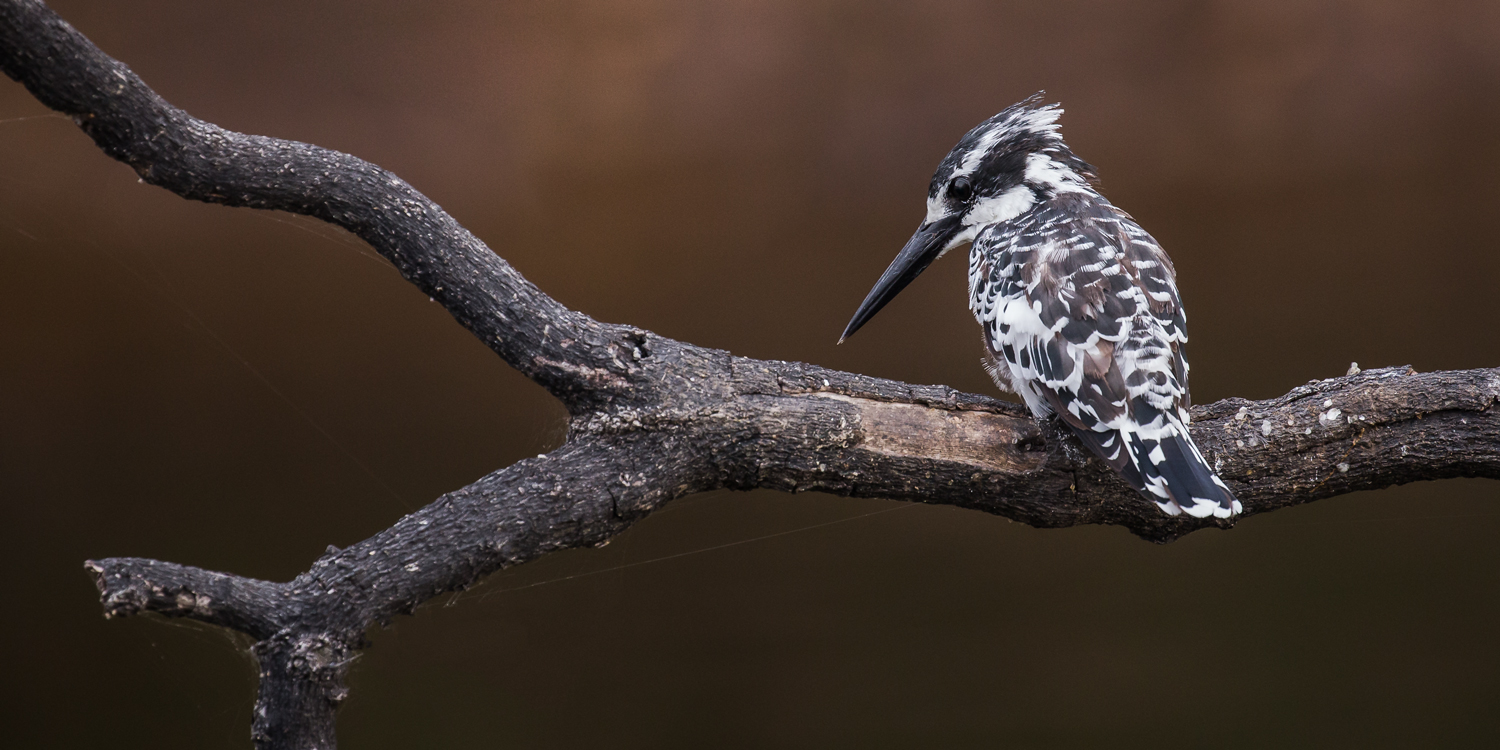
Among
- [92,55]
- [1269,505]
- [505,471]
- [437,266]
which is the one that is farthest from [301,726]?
[1269,505]

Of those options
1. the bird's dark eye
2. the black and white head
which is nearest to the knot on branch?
the black and white head

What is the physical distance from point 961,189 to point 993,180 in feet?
0.18

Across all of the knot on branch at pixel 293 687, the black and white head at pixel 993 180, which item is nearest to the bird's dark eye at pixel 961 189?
the black and white head at pixel 993 180

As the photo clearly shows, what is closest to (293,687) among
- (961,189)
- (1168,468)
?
(1168,468)

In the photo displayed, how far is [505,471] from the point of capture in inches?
46.9

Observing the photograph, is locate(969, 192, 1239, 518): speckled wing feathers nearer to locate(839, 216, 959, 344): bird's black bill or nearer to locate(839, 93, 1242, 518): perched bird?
locate(839, 93, 1242, 518): perched bird

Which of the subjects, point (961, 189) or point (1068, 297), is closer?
point (1068, 297)

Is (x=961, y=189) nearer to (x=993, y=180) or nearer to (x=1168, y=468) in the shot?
(x=993, y=180)

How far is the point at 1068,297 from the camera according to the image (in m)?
1.28

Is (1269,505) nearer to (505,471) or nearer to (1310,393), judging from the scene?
(1310,393)

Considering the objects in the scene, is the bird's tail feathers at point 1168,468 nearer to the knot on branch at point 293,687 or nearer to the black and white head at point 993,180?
the black and white head at point 993,180

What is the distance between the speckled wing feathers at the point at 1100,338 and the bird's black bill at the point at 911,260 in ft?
0.40

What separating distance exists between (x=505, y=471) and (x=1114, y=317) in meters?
0.84

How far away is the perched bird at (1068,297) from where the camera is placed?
3.86 feet
